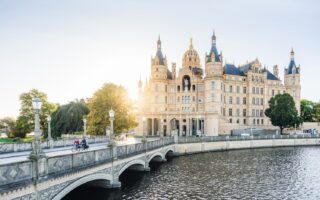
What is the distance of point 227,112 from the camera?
84.8 meters

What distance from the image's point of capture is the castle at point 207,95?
255 ft

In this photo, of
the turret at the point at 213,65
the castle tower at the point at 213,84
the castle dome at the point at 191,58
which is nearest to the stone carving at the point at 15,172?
the castle tower at the point at 213,84

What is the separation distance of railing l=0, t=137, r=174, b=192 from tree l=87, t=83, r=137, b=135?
2680 centimetres

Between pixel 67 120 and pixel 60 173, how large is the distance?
5144 cm

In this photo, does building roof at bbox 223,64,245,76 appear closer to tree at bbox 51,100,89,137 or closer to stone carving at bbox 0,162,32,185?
tree at bbox 51,100,89,137

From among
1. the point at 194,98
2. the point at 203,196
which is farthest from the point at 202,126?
the point at 203,196

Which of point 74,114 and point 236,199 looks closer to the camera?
point 236,199

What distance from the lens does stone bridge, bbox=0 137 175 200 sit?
12.3 m

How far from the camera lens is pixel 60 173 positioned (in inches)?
611

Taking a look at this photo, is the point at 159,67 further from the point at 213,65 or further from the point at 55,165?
the point at 55,165

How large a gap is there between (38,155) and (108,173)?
366 inches

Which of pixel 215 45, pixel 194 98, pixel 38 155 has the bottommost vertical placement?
pixel 38 155

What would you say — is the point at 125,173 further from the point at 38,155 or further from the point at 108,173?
the point at 38,155

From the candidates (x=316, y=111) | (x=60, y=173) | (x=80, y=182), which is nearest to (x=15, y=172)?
(x=60, y=173)
